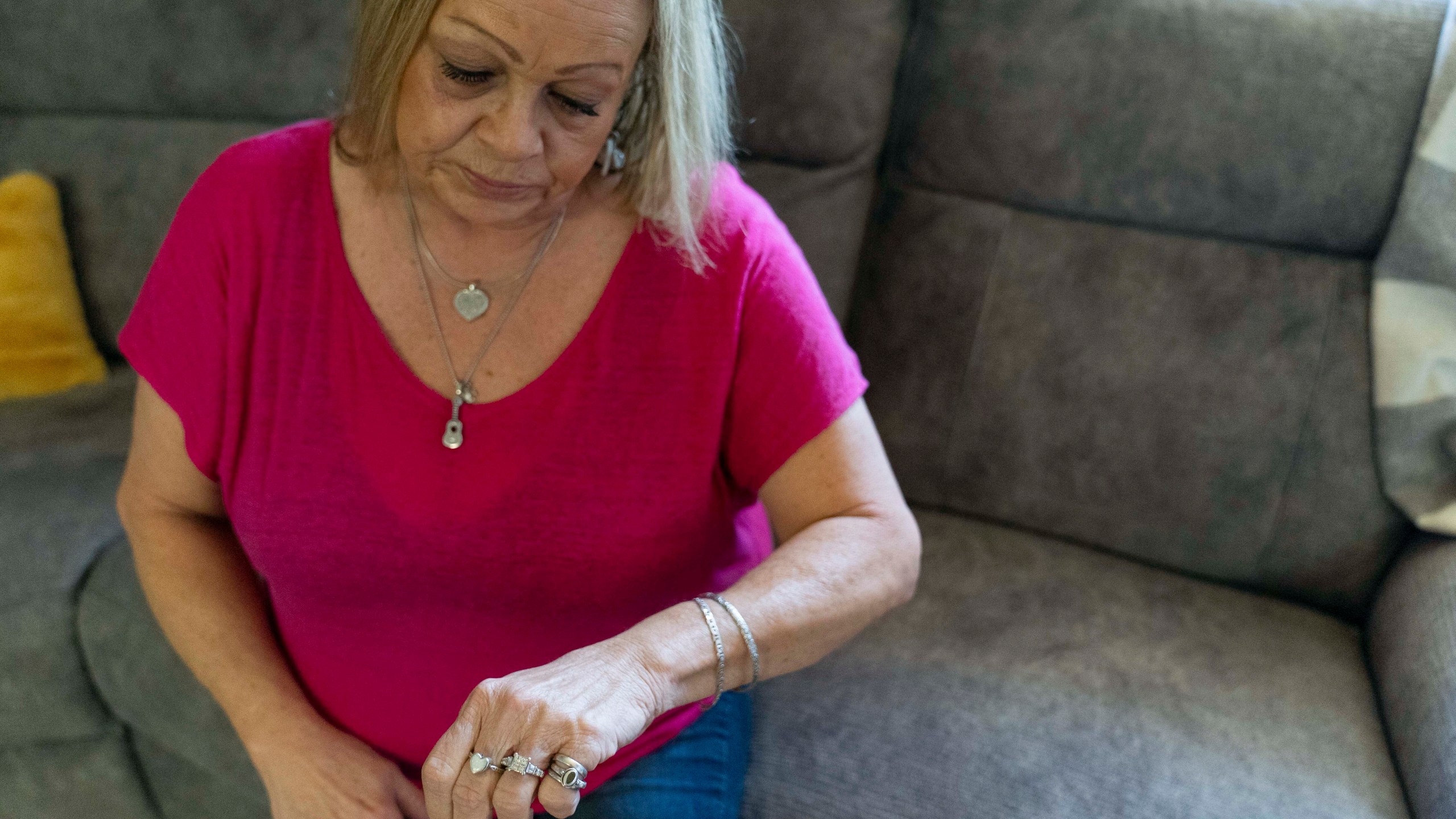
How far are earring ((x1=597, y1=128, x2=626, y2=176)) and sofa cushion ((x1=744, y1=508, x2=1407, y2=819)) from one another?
2.12ft

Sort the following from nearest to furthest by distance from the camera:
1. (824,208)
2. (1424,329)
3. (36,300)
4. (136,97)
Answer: (1424,329)
(824,208)
(36,300)
(136,97)

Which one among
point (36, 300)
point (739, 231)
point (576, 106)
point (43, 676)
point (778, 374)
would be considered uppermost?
point (576, 106)

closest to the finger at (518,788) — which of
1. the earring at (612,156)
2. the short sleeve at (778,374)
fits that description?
the short sleeve at (778,374)

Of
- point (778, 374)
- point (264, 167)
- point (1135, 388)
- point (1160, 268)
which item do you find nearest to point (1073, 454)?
point (1135, 388)

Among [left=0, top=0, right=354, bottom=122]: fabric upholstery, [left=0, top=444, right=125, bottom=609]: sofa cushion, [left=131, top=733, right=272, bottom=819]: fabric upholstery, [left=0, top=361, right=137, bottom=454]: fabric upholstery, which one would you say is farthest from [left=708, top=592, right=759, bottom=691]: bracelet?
[left=0, top=0, right=354, bottom=122]: fabric upholstery

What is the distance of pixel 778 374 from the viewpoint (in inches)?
39.9

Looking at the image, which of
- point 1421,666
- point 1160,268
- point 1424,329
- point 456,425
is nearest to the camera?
point 456,425

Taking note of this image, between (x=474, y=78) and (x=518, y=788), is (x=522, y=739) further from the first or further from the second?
(x=474, y=78)

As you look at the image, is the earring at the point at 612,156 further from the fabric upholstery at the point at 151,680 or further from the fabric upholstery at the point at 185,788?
the fabric upholstery at the point at 185,788

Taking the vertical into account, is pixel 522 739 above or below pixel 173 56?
below

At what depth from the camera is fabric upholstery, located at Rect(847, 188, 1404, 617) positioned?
140cm

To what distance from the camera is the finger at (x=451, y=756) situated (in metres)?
0.80

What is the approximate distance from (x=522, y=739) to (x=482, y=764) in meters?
0.04

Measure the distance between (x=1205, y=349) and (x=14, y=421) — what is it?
180 centimetres
